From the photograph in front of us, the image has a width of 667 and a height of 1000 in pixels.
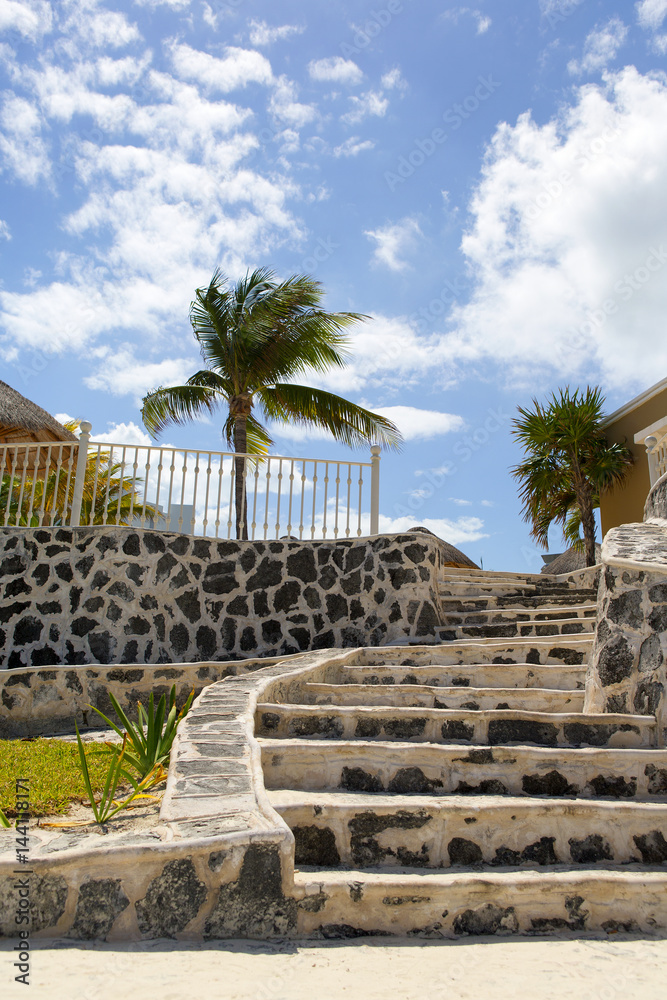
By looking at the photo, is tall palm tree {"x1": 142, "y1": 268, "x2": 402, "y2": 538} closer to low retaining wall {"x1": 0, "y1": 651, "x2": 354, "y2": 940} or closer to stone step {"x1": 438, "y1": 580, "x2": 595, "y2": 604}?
stone step {"x1": 438, "y1": 580, "x2": 595, "y2": 604}

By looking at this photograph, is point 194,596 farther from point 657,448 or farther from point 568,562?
point 568,562

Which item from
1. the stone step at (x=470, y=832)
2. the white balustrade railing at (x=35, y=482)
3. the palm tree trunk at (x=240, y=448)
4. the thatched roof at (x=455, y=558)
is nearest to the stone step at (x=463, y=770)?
the stone step at (x=470, y=832)

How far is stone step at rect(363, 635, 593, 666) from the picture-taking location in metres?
4.77

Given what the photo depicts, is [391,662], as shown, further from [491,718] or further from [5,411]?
[5,411]

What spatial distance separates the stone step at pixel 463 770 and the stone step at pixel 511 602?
329cm

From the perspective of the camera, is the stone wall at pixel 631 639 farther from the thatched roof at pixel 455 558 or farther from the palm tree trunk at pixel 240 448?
the thatched roof at pixel 455 558

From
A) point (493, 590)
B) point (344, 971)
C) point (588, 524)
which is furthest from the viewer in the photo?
point (588, 524)

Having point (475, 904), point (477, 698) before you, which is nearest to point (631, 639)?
point (477, 698)

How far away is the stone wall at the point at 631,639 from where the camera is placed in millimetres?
3174

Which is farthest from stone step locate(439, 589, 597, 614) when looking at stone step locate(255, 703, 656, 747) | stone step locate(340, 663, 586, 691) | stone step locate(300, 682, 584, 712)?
stone step locate(255, 703, 656, 747)

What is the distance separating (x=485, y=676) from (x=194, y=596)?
362 centimetres

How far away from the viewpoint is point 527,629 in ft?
18.4

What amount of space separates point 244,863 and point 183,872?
17 cm

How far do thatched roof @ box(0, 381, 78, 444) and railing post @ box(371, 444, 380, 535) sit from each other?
5.62m
